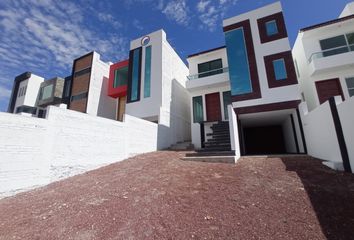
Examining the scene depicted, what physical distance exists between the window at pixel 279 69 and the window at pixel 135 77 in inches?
431

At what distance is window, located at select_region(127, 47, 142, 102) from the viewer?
1620 cm

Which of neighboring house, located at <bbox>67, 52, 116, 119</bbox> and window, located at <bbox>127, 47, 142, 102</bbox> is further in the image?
neighboring house, located at <bbox>67, 52, 116, 119</bbox>

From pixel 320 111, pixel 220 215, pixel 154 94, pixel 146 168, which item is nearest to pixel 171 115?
pixel 154 94

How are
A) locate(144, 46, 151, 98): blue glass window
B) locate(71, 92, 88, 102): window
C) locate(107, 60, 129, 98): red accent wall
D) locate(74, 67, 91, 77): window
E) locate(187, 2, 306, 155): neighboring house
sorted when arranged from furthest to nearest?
locate(74, 67, 91, 77): window
locate(71, 92, 88, 102): window
locate(107, 60, 129, 98): red accent wall
locate(144, 46, 151, 98): blue glass window
locate(187, 2, 306, 155): neighboring house

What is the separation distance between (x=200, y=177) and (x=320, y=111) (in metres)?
5.82

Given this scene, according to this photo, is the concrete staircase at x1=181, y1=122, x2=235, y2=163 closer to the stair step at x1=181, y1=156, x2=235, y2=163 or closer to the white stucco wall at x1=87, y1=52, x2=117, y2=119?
the stair step at x1=181, y1=156, x2=235, y2=163

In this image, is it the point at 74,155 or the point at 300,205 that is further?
the point at 74,155

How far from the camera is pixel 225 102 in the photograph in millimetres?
14188

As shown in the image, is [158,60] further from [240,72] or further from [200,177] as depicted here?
[200,177]

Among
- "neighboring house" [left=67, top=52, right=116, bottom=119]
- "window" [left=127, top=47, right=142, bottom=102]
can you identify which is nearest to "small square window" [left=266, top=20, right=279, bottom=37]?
"window" [left=127, top=47, right=142, bottom=102]

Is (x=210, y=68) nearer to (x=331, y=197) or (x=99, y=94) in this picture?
(x=99, y=94)

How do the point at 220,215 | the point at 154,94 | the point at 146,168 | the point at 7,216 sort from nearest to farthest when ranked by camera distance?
1. the point at 220,215
2. the point at 7,216
3. the point at 146,168
4. the point at 154,94

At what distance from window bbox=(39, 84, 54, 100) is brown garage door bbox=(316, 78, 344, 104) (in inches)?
1196

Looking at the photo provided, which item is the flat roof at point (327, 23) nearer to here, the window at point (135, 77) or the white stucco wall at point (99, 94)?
the window at point (135, 77)
